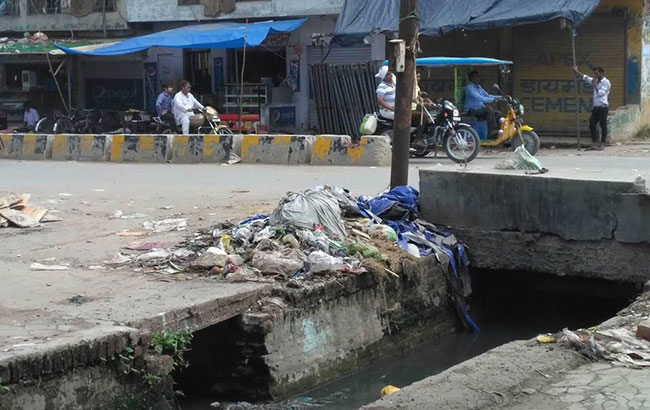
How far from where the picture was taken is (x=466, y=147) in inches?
576

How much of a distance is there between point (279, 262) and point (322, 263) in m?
0.35

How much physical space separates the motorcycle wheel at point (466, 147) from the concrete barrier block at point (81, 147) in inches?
254

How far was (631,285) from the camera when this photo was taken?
8352mm

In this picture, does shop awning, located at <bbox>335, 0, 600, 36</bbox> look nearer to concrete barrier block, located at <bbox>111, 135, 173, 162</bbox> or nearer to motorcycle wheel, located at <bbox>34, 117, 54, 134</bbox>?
concrete barrier block, located at <bbox>111, 135, 173, 162</bbox>

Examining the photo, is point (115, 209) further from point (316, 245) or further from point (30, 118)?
point (30, 118)

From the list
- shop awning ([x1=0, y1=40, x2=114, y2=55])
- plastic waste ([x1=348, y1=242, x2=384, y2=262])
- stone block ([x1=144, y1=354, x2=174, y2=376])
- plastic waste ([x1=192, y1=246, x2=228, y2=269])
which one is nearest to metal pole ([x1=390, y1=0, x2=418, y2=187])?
plastic waste ([x1=348, y1=242, x2=384, y2=262])

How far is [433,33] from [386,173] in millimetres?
6373

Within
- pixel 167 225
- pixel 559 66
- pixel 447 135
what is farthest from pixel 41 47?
pixel 167 225

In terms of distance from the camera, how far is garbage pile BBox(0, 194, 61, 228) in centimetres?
898

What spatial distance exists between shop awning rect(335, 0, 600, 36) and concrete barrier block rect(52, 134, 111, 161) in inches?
246

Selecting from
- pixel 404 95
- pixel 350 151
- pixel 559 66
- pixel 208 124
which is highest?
pixel 559 66

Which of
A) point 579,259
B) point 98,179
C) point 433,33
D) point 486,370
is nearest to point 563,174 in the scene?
point 579,259

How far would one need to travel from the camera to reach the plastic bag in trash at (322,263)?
7059mm

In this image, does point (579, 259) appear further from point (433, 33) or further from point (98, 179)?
point (433, 33)
